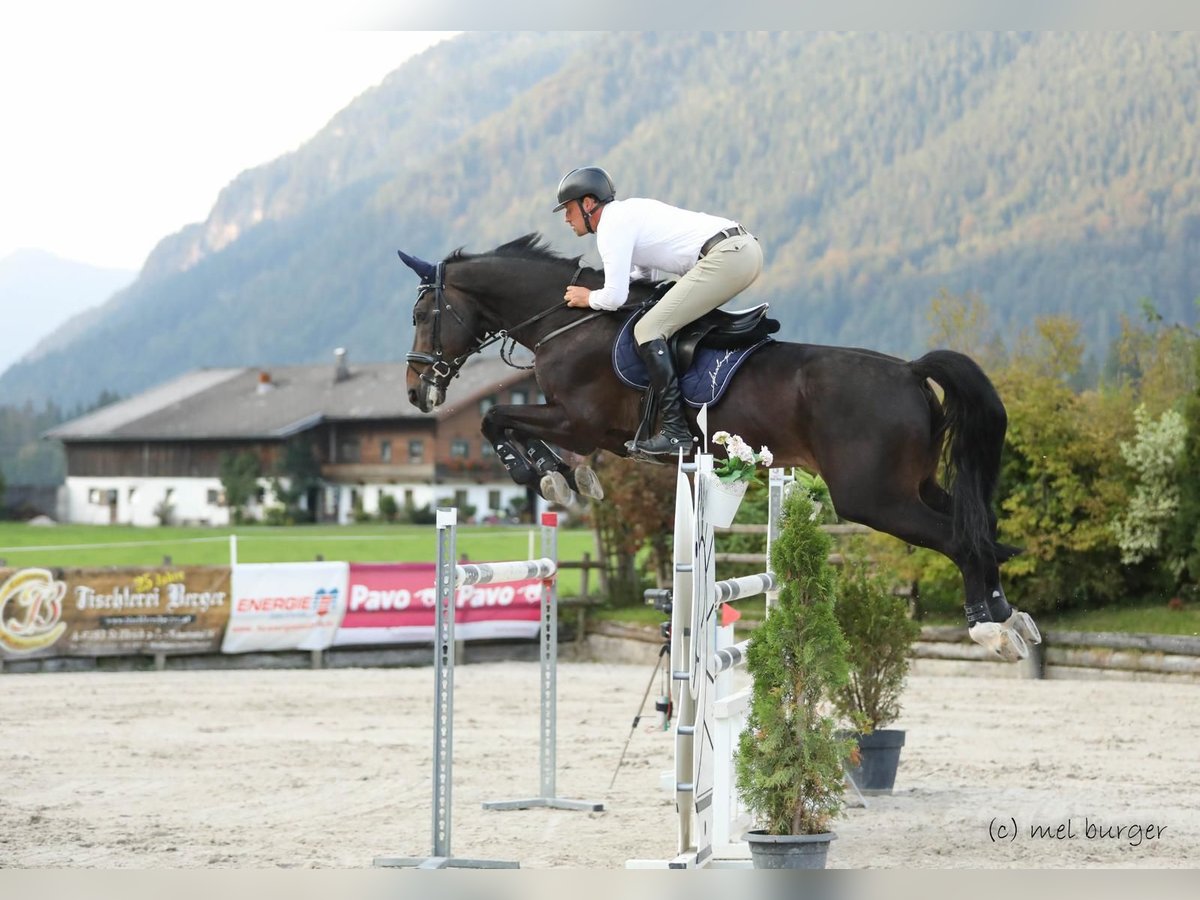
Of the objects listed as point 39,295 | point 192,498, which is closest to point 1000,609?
point 192,498

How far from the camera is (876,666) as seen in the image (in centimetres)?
652

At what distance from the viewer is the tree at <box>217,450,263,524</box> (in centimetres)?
4872

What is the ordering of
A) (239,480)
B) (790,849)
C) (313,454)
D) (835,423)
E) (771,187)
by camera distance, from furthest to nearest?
(771,187) < (313,454) < (239,480) < (835,423) < (790,849)

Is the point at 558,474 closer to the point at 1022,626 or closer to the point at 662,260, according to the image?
the point at 662,260

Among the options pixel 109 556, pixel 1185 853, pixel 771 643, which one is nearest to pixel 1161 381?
pixel 1185 853

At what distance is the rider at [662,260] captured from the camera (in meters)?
4.84

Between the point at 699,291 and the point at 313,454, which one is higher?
the point at 313,454

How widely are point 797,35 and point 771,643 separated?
128 m

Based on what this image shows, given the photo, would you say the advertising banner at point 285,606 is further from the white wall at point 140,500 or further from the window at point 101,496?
→ the window at point 101,496

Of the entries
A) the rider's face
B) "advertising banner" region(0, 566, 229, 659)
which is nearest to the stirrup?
the rider's face

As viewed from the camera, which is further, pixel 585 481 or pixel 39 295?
pixel 39 295

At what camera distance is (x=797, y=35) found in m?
125

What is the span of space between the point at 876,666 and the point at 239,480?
4492cm

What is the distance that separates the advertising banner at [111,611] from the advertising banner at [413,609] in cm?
132
